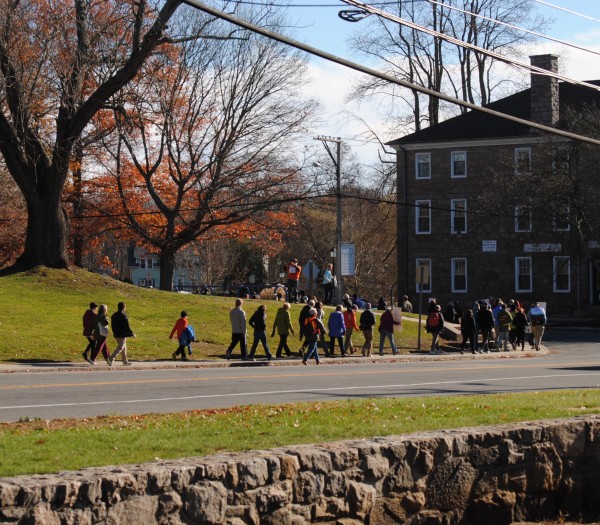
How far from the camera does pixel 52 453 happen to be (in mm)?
9125

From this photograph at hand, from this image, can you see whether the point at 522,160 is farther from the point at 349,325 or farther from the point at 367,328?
the point at 367,328

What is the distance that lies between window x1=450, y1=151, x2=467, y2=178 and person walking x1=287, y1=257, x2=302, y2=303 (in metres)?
19.4

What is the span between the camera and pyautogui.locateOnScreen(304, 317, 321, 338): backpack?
97.3ft

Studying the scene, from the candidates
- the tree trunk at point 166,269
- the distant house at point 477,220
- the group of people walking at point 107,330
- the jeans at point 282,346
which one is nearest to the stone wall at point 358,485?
the group of people walking at point 107,330

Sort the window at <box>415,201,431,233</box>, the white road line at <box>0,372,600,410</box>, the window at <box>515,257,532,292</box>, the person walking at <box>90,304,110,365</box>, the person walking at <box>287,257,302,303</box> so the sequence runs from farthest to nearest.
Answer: the window at <box>415,201,431,233</box> < the window at <box>515,257,532,292</box> < the person walking at <box>287,257,302,303</box> < the person walking at <box>90,304,110,365</box> < the white road line at <box>0,372,600,410</box>

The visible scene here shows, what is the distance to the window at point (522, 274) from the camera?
5994cm

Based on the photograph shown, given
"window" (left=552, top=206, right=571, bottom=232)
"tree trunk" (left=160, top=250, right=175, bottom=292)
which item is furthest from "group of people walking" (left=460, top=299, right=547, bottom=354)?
"tree trunk" (left=160, top=250, right=175, bottom=292)

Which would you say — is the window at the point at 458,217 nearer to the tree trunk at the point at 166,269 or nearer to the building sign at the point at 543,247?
the building sign at the point at 543,247

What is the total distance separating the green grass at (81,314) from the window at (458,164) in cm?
2207

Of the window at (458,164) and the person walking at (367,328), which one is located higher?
the window at (458,164)

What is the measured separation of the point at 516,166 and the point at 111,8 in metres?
26.2

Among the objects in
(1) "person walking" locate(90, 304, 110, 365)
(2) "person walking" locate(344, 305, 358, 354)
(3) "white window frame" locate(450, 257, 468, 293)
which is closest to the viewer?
(1) "person walking" locate(90, 304, 110, 365)

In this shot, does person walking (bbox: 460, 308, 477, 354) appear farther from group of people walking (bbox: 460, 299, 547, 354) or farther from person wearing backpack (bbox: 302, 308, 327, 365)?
person wearing backpack (bbox: 302, 308, 327, 365)

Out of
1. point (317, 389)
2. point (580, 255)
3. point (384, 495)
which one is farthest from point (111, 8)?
point (384, 495)
